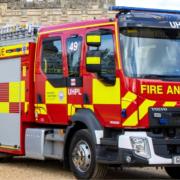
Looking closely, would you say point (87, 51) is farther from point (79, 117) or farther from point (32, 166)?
point (32, 166)

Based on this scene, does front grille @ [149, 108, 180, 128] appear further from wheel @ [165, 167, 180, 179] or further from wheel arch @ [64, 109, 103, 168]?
wheel @ [165, 167, 180, 179]

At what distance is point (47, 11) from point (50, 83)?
2321 centimetres

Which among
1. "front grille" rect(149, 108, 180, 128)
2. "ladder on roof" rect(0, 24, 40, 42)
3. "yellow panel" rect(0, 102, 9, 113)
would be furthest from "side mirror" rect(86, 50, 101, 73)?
"yellow panel" rect(0, 102, 9, 113)

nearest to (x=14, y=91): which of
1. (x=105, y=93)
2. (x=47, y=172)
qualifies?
(x=47, y=172)

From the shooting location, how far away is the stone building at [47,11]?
3466 cm

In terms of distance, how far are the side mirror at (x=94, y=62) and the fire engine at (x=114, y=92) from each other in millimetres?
16

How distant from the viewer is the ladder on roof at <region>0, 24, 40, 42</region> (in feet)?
43.5

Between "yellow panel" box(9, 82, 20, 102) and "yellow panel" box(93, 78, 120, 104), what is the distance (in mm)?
2726

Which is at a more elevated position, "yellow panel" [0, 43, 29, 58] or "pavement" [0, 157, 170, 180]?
"yellow panel" [0, 43, 29, 58]

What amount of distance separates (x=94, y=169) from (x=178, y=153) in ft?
4.55

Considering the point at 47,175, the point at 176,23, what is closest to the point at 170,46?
the point at 176,23

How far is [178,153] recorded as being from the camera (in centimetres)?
1101

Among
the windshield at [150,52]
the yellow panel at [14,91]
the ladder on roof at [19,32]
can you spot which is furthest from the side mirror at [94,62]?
the yellow panel at [14,91]

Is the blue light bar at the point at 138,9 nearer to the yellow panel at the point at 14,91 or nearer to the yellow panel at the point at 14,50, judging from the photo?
the yellow panel at the point at 14,50
